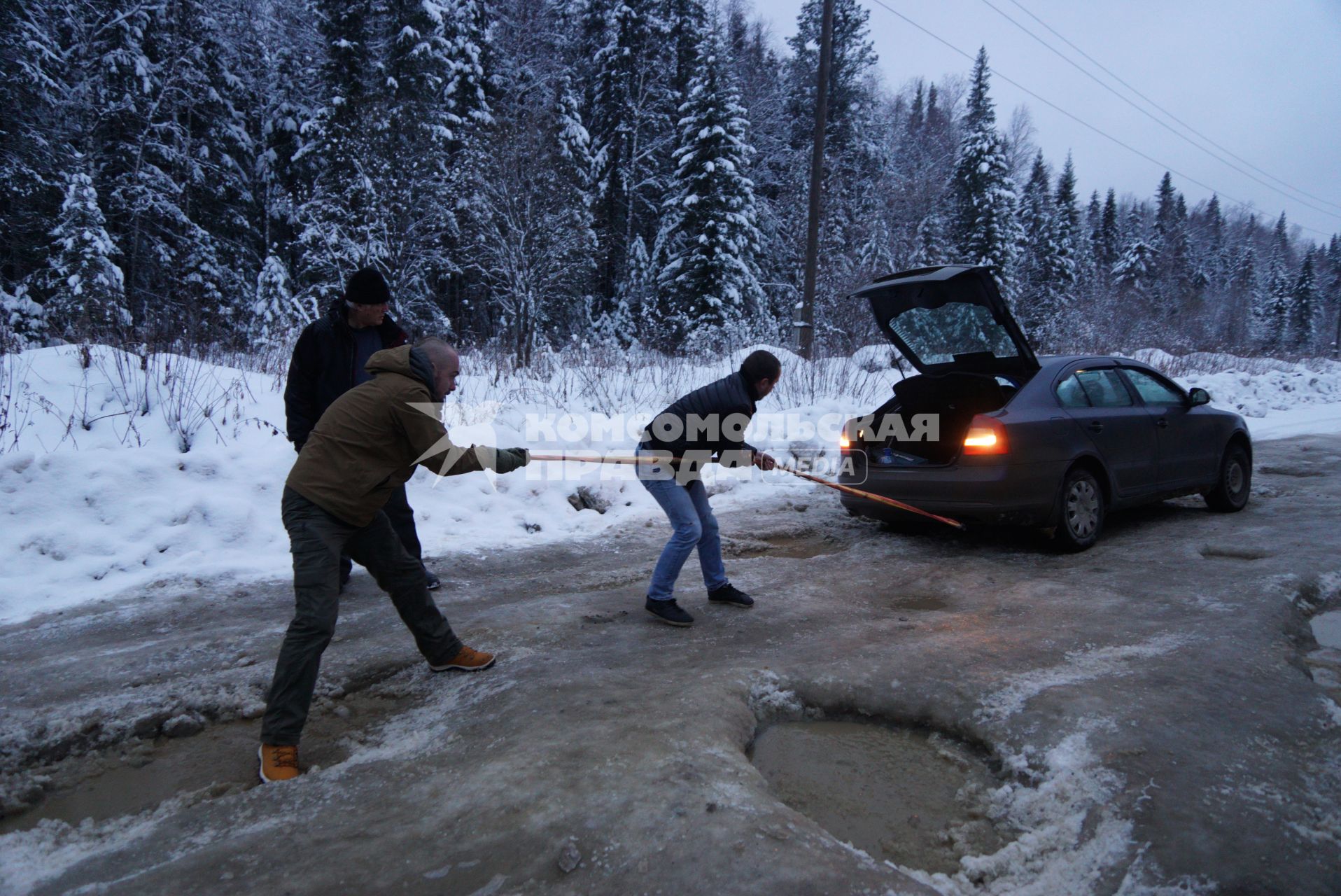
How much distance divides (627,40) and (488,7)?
6.35m

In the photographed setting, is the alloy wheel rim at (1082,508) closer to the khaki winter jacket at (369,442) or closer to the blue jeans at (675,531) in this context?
the blue jeans at (675,531)

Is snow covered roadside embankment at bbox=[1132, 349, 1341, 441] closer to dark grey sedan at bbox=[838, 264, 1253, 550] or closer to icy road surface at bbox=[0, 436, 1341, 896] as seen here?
dark grey sedan at bbox=[838, 264, 1253, 550]

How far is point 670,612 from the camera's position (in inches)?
175

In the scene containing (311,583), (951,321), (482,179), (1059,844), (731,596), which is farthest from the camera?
(482,179)

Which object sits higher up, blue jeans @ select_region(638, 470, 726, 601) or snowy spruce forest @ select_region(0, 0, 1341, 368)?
snowy spruce forest @ select_region(0, 0, 1341, 368)

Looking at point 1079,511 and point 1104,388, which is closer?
point 1079,511

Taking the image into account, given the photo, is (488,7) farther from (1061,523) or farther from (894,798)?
(894,798)

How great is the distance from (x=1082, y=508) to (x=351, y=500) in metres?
5.36

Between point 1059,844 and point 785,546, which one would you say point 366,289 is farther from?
point 1059,844

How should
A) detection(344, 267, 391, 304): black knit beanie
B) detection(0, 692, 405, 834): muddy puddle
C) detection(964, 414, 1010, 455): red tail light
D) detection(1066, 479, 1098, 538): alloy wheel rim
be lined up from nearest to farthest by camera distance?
1. detection(0, 692, 405, 834): muddy puddle
2. detection(344, 267, 391, 304): black knit beanie
3. detection(964, 414, 1010, 455): red tail light
4. detection(1066, 479, 1098, 538): alloy wheel rim

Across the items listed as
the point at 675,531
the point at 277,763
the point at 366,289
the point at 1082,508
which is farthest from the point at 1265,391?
the point at 277,763

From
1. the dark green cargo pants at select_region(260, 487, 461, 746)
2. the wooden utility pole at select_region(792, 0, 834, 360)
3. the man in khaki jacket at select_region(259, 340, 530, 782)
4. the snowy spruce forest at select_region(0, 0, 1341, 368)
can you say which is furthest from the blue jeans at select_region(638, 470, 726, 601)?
the wooden utility pole at select_region(792, 0, 834, 360)

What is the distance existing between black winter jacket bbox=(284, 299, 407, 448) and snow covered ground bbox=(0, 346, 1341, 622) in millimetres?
1399

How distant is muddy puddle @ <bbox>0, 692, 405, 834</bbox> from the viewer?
262 centimetres
